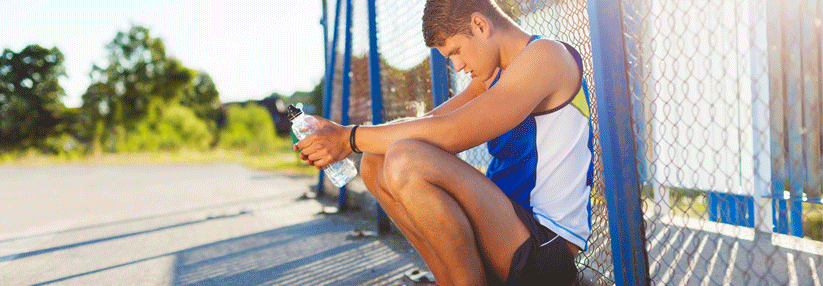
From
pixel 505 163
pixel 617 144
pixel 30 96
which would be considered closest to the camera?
pixel 617 144

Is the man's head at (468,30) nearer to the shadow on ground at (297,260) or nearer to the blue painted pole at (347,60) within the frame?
the shadow on ground at (297,260)

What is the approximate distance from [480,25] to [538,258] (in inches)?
33.6

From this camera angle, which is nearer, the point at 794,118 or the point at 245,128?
the point at 794,118

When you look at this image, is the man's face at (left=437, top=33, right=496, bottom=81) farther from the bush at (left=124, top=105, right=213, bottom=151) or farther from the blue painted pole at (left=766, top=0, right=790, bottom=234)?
the bush at (left=124, top=105, right=213, bottom=151)

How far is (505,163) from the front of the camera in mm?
1889

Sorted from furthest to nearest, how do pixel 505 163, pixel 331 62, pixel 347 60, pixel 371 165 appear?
pixel 331 62 → pixel 347 60 → pixel 371 165 → pixel 505 163

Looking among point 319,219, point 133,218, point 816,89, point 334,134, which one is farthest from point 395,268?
point 133,218

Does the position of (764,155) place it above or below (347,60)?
below

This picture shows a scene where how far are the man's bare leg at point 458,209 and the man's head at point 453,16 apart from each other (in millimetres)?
462

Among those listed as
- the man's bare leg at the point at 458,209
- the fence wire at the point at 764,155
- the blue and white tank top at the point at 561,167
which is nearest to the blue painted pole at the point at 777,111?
the fence wire at the point at 764,155

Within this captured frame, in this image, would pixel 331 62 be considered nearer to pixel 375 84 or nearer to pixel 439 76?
pixel 375 84

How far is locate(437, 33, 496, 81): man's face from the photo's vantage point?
1.79 meters

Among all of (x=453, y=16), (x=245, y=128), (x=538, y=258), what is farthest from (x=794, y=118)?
(x=245, y=128)

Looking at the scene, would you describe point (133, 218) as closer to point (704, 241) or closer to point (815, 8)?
point (704, 241)
